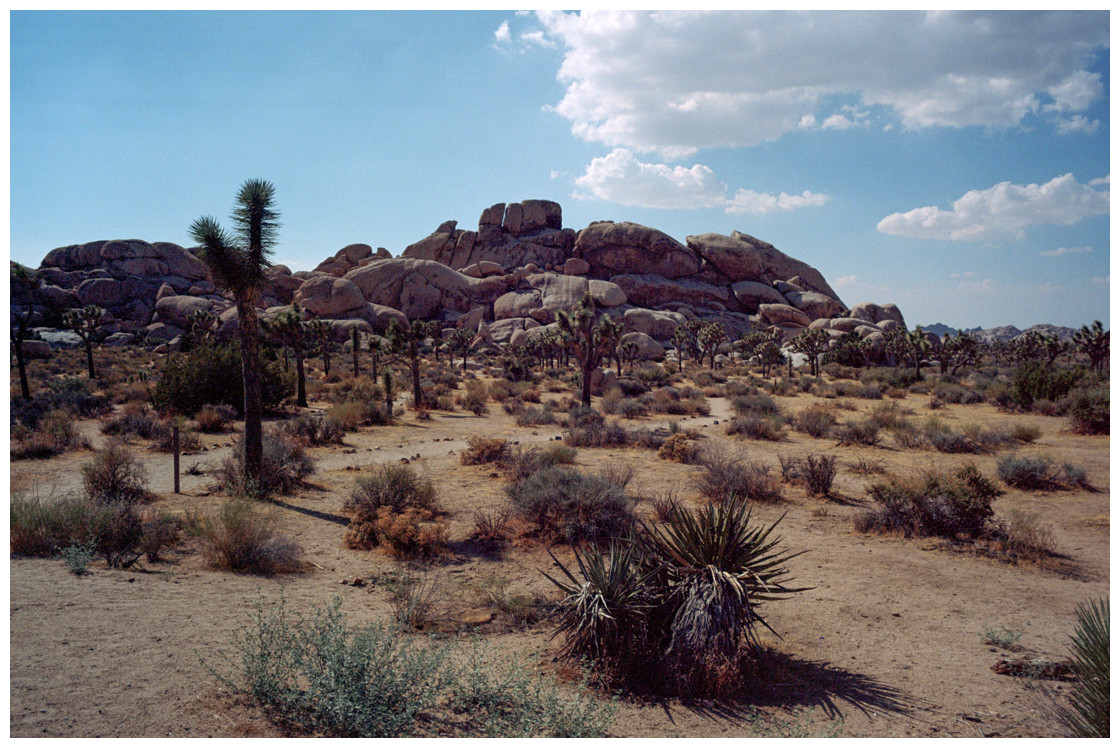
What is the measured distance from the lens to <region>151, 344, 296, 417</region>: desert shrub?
72.4 feet

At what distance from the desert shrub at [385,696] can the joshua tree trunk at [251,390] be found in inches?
299

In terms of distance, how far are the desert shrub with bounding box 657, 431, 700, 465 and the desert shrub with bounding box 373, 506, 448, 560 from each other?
26.0 feet

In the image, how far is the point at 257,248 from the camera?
12.1 m

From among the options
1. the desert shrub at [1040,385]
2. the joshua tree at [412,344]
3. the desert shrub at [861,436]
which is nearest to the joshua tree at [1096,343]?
the desert shrub at [1040,385]

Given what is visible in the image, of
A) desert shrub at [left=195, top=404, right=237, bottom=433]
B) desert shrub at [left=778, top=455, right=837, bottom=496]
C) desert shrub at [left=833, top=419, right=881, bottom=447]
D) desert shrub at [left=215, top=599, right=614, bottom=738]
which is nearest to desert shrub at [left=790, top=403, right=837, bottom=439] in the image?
desert shrub at [left=833, top=419, right=881, bottom=447]

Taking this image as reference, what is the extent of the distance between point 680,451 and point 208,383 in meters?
17.5

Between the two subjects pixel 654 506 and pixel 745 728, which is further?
pixel 654 506

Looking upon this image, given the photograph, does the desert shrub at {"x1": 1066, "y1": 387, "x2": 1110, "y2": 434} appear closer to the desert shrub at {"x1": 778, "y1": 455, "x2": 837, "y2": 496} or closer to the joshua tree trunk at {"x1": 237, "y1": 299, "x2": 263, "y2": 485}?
the desert shrub at {"x1": 778, "y1": 455, "x2": 837, "y2": 496}

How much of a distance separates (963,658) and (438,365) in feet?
160

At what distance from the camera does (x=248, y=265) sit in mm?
11945

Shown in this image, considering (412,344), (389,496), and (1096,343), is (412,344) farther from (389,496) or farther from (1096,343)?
(1096,343)

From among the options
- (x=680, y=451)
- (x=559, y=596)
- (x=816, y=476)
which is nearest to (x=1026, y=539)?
(x=816, y=476)

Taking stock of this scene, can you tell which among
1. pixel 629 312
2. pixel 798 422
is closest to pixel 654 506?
pixel 798 422

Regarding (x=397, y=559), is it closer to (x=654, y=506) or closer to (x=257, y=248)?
(x=654, y=506)
